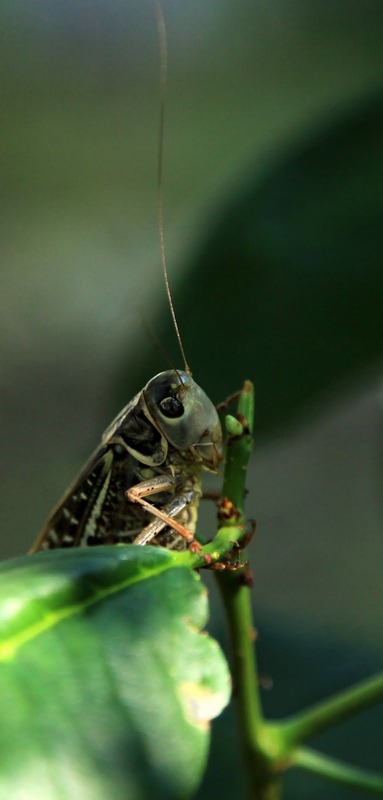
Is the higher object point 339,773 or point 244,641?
point 244,641

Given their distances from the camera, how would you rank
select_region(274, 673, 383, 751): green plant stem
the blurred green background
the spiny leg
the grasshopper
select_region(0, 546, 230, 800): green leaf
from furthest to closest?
1. the blurred green background
2. the grasshopper
3. the spiny leg
4. select_region(274, 673, 383, 751): green plant stem
5. select_region(0, 546, 230, 800): green leaf

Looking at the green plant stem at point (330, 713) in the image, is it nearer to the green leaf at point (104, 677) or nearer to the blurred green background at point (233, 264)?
the green leaf at point (104, 677)

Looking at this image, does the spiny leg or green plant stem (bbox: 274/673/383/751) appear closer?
green plant stem (bbox: 274/673/383/751)

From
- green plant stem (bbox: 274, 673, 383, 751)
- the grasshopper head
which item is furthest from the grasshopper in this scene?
green plant stem (bbox: 274, 673, 383, 751)

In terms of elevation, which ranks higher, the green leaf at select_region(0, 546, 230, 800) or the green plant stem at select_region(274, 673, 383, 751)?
the green leaf at select_region(0, 546, 230, 800)

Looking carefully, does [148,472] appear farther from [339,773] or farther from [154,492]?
[339,773]


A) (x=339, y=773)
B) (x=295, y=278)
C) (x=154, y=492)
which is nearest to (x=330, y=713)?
(x=339, y=773)

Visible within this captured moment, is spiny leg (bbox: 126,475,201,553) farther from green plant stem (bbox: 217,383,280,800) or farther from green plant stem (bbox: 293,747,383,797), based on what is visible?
green plant stem (bbox: 293,747,383,797)
